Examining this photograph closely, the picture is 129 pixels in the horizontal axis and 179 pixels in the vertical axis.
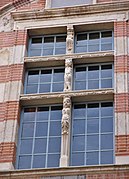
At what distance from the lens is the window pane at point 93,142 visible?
38.5 ft

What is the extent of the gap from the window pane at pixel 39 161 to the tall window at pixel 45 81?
1.64m

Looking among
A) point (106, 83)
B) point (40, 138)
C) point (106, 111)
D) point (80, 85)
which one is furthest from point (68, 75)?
point (40, 138)

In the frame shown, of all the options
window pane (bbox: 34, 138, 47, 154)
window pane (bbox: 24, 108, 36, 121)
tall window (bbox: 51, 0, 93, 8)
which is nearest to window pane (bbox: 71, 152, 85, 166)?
window pane (bbox: 34, 138, 47, 154)

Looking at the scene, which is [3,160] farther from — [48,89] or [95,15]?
[95,15]

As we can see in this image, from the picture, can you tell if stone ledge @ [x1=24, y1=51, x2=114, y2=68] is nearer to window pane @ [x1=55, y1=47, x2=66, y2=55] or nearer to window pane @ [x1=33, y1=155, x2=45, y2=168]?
window pane @ [x1=55, y1=47, x2=66, y2=55]

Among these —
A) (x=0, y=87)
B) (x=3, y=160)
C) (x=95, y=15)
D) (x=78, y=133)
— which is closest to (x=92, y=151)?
(x=78, y=133)

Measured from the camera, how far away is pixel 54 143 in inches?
469

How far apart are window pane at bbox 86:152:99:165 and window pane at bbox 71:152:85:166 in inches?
4.1

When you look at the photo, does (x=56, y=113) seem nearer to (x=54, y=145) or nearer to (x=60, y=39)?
(x=54, y=145)

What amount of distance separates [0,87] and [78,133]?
2.05 meters

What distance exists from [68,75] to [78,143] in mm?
1617

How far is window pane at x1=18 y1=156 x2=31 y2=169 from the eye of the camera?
461 inches

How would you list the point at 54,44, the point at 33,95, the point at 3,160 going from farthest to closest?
the point at 54,44, the point at 33,95, the point at 3,160

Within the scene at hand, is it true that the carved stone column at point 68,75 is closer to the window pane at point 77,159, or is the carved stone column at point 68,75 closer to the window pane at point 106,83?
the window pane at point 106,83
